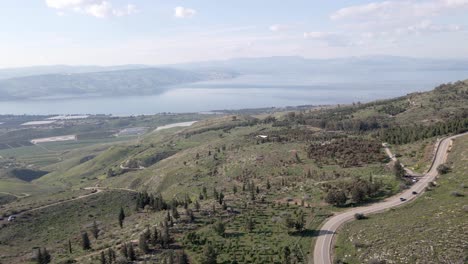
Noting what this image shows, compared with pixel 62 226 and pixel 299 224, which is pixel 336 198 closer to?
pixel 299 224

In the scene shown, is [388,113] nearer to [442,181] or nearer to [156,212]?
[442,181]

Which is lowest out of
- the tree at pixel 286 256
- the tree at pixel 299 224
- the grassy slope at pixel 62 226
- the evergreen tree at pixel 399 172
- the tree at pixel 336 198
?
the grassy slope at pixel 62 226

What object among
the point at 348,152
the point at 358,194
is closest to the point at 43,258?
the point at 358,194

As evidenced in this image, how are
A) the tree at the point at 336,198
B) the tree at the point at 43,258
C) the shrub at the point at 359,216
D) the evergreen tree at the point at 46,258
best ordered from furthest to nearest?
the tree at the point at 336,198
the evergreen tree at the point at 46,258
the tree at the point at 43,258
the shrub at the point at 359,216

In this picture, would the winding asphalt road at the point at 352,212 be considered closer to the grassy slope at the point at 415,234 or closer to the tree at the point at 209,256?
the grassy slope at the point at 415,234

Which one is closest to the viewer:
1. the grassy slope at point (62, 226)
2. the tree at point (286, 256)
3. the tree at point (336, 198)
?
the tree at point (286, 256)

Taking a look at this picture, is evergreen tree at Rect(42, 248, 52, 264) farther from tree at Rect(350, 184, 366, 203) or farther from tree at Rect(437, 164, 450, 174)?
tree at Rect(437, 164, 450, 174)

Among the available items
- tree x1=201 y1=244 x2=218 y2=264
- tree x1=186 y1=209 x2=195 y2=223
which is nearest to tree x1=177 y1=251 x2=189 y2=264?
tree x1=201 y1=244 x2=218 y2=264

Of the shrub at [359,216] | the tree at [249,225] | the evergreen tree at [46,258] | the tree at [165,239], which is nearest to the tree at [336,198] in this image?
the shrub at [359,216]
